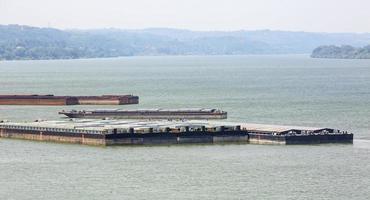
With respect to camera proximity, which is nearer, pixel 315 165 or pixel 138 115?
pixel 315 165

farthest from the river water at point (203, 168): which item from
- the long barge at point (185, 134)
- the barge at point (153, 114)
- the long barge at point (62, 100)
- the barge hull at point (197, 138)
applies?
the long barge at point (62, 100)

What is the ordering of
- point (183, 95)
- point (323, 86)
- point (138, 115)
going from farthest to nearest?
point (323, 86) → point (183, 95) → point (138, 115)

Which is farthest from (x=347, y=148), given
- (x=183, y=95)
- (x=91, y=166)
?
(x=183, y=95)

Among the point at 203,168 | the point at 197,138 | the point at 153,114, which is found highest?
the point at 153,114

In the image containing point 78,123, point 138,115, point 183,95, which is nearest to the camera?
point 78,123

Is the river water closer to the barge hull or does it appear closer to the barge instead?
the barge hull

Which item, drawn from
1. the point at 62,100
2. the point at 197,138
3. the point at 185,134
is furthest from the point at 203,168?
the point at 62,100

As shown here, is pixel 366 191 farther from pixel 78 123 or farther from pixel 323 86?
pixel 323 86

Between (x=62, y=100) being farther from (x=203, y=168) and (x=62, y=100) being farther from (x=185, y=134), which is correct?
(x=203, y=168)
